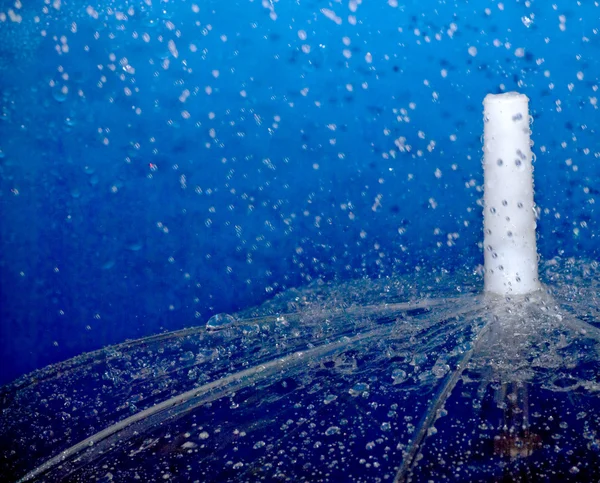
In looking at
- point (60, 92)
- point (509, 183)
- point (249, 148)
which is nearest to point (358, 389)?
point (509, 183)

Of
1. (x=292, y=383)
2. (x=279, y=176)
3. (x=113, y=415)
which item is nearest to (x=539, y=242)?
(x=279, y=176)

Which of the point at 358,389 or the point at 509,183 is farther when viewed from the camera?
the point at 509,183

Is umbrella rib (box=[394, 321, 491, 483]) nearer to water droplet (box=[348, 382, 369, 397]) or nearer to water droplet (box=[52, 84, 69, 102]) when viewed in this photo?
water droplet (box=[348, 382, 369, 397])

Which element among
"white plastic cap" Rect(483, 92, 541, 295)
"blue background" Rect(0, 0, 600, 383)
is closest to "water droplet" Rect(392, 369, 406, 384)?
"white plastic cap" Rect(483, 92, 541, 295)

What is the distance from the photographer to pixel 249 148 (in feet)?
6.81

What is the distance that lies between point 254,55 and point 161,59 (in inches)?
10.5

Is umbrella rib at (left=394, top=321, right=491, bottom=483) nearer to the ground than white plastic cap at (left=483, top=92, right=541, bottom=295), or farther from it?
nearer to the ground

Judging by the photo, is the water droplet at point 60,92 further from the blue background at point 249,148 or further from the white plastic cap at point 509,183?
the white plastic cap at point 509,183

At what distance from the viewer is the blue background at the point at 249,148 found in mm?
1970

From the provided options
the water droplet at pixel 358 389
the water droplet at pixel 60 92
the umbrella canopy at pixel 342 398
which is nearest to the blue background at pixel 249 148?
the water droplet at pixel 60 92

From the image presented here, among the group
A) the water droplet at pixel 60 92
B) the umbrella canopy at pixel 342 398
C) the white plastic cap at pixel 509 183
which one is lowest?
the umbrella canopy at pixel 342 398

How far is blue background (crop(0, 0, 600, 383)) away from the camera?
1.97 metres

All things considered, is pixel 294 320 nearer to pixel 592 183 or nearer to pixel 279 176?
pixel 279 176

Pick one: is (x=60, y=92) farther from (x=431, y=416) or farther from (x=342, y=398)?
(x=431, y=416)
